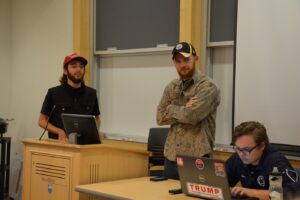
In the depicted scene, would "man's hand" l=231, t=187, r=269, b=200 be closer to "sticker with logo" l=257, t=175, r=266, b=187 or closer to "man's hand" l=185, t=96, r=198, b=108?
"sticker with logo" l=257, t=175, r=266, b=187

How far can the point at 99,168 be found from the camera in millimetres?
3215

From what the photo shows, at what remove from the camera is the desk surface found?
2547 millimetres

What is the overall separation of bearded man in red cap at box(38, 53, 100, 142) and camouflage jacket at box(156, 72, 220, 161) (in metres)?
0.92

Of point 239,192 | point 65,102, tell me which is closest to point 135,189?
point 239,192

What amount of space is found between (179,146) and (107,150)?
55cm

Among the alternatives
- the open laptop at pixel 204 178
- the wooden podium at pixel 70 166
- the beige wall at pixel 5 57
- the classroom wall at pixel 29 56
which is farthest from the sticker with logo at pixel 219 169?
the beige wall at pixel 5 57

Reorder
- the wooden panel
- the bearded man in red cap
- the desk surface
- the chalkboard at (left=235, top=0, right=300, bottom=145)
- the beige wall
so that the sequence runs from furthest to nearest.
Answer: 1. the beige wall
2. the bearded man in red cap
3. the chalkboard at (left=235, top=0, right=300, bottom=145)
4. the wooden panel
5. the desk surface

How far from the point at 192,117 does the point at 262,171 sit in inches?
26.8

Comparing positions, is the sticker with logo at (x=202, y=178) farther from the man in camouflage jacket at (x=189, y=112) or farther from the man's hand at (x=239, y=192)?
the man in camouflage jacket at (x=189, y=112)

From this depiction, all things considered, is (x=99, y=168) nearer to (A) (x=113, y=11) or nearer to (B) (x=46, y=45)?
(A) (x=113, y=11)

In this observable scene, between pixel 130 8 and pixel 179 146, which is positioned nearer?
pixel 179 146

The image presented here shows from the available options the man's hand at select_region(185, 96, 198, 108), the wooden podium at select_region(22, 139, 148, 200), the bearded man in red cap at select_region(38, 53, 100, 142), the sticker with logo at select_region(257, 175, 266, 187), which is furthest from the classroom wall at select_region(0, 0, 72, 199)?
the sticker with logo at select_region(257, 175, 266, 187)

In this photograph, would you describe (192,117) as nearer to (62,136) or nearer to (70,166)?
(70,166)

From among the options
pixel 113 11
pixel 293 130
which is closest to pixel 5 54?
pixel 113 11
